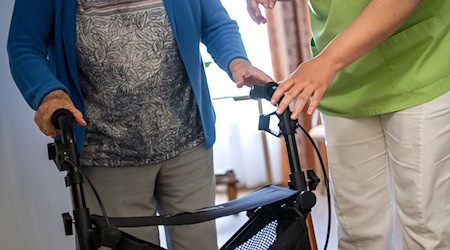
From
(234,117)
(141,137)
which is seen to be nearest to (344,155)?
(141,137)

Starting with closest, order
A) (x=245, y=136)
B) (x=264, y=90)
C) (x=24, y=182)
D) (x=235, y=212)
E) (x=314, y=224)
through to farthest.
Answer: (x=235, y=212)
(x=264, y=90)
(x=24, y=182)
(x=314, y=224)
(x=245, y=136)

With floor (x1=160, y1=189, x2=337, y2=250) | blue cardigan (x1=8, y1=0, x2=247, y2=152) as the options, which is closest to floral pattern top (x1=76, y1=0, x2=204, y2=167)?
blue cardigan (x1=8, y1=0, x2=247, y2=152)

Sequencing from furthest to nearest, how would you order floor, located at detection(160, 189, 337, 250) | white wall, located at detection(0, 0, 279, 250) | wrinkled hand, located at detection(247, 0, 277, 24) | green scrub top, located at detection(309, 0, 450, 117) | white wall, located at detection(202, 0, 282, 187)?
white wall, located at detection(202, 0, 282, 187)
floor, located at detection(160, 189, 337, 250)
white wall, located at detection(0, 0, 279, 250)
wrinkled hand, located at detection(247, 0, 277, 24)
green scrub top, located at detection(309, 0, 450, 117)

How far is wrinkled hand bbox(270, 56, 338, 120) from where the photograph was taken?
1104 millimetres

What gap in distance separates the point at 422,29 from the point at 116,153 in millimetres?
696

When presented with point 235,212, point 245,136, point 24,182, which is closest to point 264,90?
point 235,212

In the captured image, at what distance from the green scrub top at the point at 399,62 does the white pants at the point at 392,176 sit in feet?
0.11

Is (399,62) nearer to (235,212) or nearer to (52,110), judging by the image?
(235,212)

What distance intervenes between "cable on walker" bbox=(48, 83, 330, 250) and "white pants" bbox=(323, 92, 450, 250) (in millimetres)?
286

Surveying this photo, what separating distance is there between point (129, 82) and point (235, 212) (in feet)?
1.31

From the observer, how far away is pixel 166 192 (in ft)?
4.58

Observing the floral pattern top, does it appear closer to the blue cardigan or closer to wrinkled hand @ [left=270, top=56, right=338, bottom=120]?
the blue cardigan

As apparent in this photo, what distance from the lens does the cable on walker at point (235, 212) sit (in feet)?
3.23

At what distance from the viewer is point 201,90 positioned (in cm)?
139
